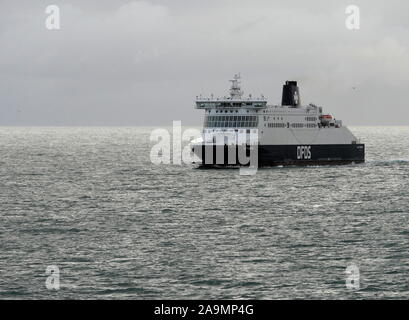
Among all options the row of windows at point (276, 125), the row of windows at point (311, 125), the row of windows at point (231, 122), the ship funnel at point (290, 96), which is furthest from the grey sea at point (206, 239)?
the ship funnel at point (290, 96)

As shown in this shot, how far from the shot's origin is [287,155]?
79.4 m

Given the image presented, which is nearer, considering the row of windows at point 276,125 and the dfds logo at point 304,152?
the row of windows at point 276,125

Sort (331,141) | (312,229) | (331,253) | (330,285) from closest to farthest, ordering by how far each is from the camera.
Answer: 1. (330,285)
2. (331,253)
3. (312,229)
4. (331,141)

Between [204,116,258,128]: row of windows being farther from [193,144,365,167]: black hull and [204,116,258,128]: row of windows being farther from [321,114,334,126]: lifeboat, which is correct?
[321,114,334,126]: lifeboat

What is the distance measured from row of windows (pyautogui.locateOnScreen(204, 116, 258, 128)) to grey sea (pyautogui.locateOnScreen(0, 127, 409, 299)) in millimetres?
12568

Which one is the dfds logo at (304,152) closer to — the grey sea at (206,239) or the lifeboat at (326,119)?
the lifeboat at (326,119)

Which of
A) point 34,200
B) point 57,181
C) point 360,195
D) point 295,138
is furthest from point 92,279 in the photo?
point 295,138

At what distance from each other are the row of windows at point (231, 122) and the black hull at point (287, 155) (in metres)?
3.25

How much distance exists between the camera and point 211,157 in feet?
253

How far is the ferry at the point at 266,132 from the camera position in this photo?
76500 millimetres

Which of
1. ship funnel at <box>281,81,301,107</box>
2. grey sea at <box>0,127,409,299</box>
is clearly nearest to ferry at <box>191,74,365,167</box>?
ship funnel at <box>281,81,301,107</box>
